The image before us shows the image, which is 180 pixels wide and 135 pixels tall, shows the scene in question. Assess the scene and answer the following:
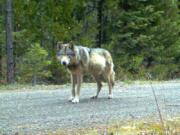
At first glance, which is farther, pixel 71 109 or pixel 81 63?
pixel 81 63

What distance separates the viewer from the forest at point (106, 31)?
73.5 ft

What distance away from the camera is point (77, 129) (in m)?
7.97

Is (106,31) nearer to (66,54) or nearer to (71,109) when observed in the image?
(66,54)

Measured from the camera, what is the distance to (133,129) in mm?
7727

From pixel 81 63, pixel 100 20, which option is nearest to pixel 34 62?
pixel 81 63

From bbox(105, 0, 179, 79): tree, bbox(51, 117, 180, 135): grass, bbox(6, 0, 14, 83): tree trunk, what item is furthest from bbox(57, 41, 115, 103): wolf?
bbox(105, 0, 179, 79): tree

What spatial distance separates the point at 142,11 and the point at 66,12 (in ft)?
11.5

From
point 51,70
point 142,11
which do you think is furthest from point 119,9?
point 51,70

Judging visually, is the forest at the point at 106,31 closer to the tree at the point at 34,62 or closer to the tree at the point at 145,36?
the tree at the point at 145,36

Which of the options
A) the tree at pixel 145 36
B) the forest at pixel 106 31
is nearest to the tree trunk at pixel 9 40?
the forest at pixel 106 31

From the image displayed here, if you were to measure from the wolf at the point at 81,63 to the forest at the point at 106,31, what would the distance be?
860 centimetres

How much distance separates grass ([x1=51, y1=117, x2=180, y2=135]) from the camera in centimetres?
745

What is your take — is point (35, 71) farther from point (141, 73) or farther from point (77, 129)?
point (77, 129)

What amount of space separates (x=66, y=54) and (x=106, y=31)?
45.8 feet
